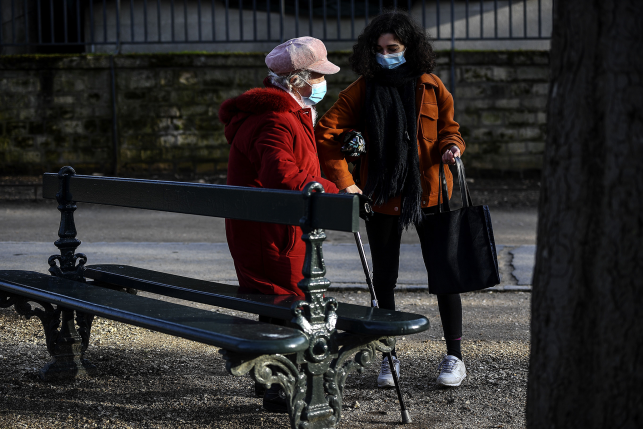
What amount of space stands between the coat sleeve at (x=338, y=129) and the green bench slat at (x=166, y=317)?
1.05 metres

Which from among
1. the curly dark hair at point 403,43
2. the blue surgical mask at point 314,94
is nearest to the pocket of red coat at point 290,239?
the blue surgical mask at point 314,94

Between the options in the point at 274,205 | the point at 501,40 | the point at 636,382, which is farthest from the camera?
the point at 501,40

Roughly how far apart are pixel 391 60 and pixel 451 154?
534 mm

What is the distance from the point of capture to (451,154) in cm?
362

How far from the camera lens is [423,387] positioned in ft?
12.1

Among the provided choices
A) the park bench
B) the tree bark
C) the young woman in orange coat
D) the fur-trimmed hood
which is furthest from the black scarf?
the tree bark

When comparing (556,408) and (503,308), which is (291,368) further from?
(503,308)

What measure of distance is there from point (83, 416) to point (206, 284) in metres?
0.77

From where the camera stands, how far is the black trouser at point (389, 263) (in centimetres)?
371

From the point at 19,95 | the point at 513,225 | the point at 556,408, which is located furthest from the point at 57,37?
the point at 556,408

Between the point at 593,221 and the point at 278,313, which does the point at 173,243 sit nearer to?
the point at 278,313

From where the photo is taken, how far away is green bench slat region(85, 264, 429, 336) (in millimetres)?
2792

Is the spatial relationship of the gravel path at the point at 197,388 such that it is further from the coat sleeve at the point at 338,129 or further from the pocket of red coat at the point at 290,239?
the coat sleeve at the point at 338,129

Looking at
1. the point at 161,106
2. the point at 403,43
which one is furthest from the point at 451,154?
the point at 161,106
